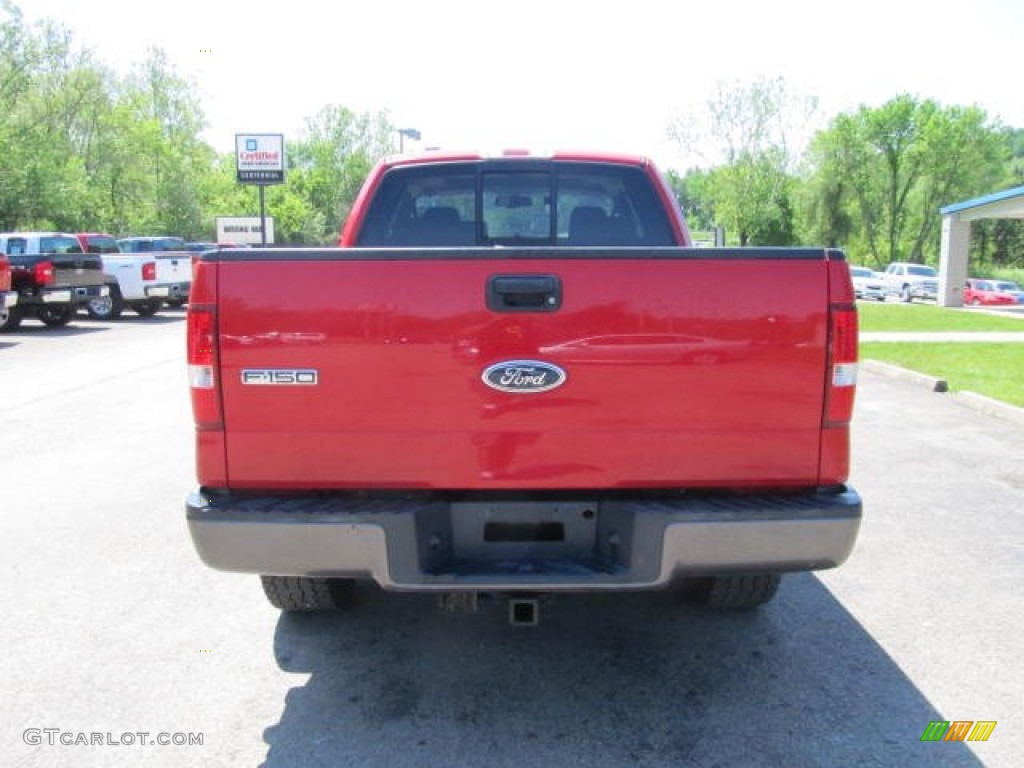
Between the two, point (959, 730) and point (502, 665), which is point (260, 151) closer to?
point (502, 665)

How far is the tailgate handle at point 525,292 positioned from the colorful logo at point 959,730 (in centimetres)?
199

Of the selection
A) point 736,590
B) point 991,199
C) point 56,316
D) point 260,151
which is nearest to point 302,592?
point 736,590

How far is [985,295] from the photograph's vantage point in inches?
1470

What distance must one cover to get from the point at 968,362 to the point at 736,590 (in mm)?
11328

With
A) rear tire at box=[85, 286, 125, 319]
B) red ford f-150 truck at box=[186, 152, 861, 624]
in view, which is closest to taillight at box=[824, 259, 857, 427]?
red ford f-150 truck at box=[186, 152, 861, 624]

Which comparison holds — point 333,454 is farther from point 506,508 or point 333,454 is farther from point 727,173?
point 727,173

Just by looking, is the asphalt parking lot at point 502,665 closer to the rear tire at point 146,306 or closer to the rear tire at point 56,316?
the rear tire at point 56,316

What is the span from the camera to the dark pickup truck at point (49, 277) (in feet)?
61.1

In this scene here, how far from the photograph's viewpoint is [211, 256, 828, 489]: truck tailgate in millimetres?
2869

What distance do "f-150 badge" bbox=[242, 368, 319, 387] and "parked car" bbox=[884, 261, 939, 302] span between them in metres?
42.9

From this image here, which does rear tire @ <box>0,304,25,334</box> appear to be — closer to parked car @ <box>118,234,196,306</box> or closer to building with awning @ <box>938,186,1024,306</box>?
parked car @ <box>118,234,196,306</box>

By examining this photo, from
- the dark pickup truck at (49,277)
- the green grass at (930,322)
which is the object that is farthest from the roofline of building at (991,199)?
the dark pickup truck at (49,277)

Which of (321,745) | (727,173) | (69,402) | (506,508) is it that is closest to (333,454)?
(506,508)

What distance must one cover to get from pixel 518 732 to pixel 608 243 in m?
2.58
